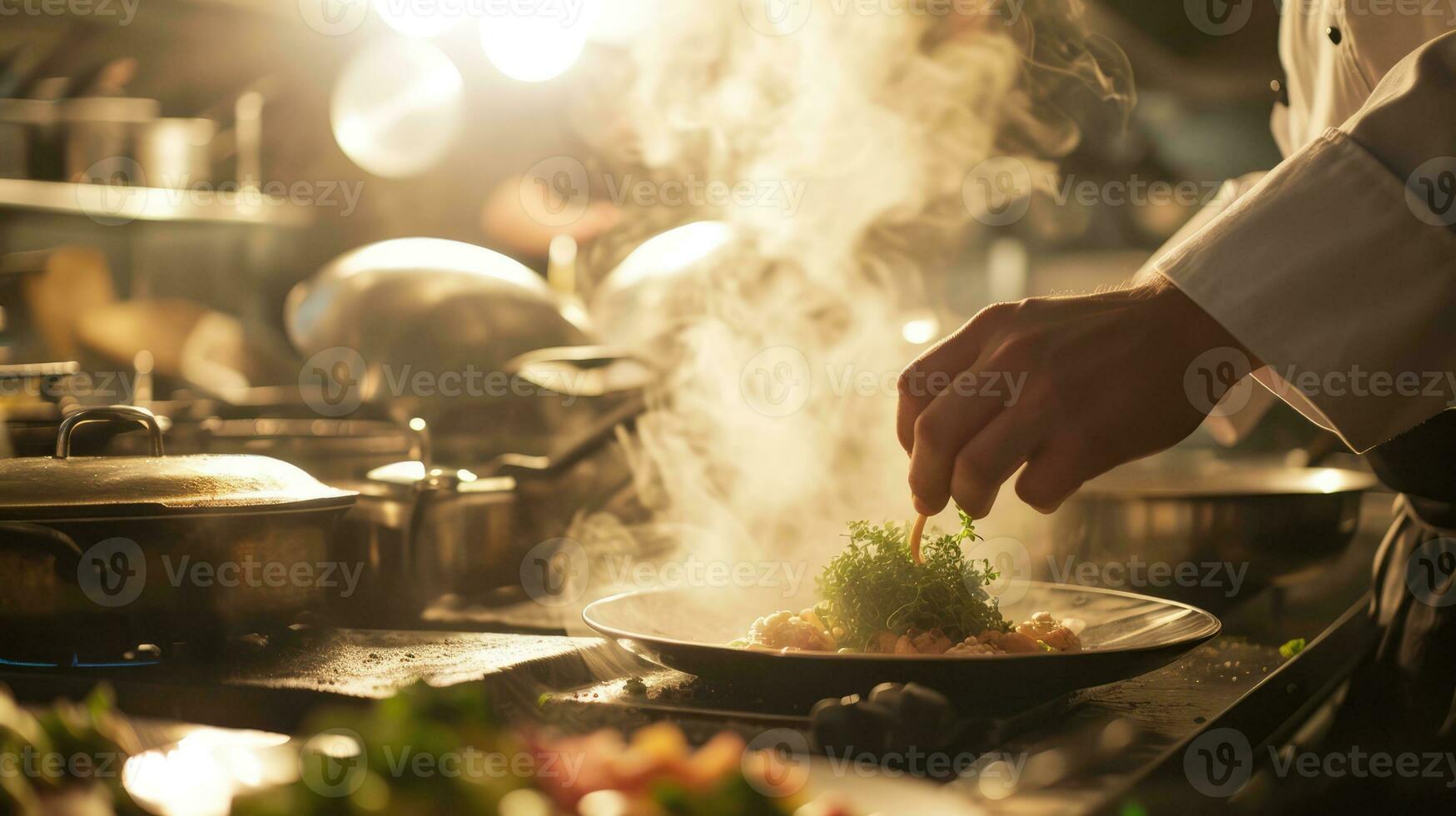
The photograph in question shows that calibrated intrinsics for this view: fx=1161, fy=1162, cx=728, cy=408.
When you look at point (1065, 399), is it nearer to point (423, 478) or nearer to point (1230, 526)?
point (1230, 526)

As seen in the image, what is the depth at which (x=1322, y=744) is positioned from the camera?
154 cm

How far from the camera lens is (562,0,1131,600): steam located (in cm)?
264

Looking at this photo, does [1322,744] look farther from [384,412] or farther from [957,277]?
[957,277]

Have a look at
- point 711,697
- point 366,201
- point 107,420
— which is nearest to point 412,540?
point 107,420

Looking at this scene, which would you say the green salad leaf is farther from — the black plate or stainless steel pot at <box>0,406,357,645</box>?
stainless steel pot at <box>0,406,357,645</box>

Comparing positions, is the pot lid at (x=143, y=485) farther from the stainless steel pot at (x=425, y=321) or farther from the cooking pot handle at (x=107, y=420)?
the stainless steel pot at (x=425, y=321)

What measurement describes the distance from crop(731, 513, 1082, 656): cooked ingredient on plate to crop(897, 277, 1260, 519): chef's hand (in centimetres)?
18

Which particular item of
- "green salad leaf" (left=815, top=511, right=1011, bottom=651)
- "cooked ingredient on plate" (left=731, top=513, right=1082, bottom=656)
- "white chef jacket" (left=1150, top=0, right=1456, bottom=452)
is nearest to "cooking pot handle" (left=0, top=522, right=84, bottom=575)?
"cooked ingredient on plate" (left=731, top=513, right=1082, bottom=656)

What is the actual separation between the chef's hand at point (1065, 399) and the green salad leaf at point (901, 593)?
0.19 metres

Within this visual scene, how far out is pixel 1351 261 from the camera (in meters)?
1.17

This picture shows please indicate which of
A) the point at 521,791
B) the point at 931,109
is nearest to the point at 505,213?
the point at 931,109

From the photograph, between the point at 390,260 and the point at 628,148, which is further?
the point at 628,148

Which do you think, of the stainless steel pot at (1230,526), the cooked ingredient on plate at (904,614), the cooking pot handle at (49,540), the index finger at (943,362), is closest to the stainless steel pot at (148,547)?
the cooking pot handle at (49,540)

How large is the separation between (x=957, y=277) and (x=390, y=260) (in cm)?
541
